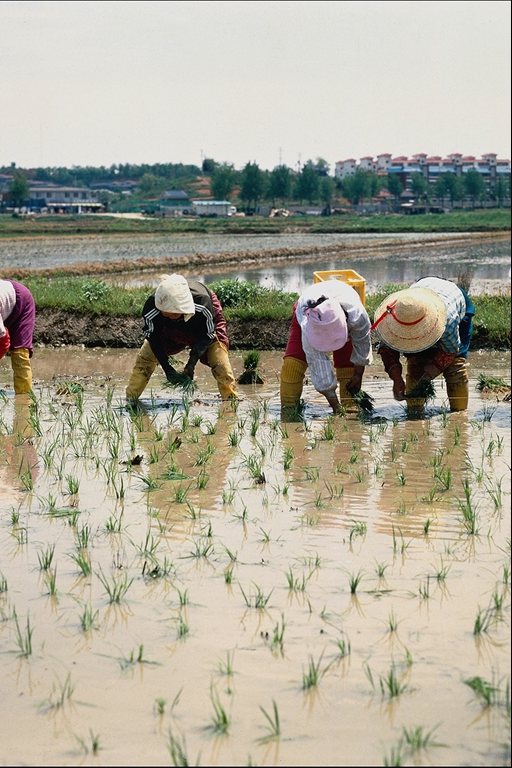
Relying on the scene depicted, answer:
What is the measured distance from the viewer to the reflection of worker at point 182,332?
23.5 ft

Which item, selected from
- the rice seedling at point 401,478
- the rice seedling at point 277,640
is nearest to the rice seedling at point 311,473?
the rice seedling at point 401,478

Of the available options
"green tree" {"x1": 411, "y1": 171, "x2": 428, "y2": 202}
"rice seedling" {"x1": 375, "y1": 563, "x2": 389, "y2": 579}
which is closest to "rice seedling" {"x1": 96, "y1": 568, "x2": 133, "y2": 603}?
"rice seedling" {"x1": 375, "y1": 563, "x2": 389, "y2": 579}

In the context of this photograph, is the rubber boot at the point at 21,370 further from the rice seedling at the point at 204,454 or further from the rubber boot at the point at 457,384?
the rubber boot at the point at 457,384

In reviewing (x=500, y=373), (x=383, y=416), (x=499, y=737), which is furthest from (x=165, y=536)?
(x=500, y=373)

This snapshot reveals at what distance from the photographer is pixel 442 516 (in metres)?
4.68

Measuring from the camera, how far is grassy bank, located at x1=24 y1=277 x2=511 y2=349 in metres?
10.6

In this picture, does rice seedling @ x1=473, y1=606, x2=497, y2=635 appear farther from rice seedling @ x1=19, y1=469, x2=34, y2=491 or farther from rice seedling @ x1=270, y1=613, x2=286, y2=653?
rice seedling @ x1=19, y1=469, x2=34, y2=491

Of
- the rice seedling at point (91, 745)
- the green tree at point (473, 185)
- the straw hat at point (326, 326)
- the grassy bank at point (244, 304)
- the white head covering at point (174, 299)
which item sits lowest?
the rice seedling at point (91, 745)

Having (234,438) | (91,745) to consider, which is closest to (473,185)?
(234,438)

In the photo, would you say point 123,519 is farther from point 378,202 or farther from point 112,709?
point 378,202

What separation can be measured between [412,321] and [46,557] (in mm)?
3095

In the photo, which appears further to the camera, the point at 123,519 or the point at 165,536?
the point at 123,519

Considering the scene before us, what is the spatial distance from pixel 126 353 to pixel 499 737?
329 inches

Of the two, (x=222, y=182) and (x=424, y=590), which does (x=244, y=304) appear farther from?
(x=222, y=182)
